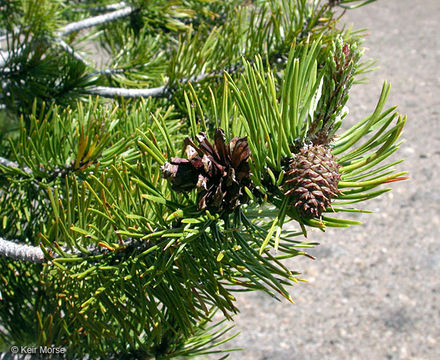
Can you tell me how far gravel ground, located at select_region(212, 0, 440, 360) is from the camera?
2.14 meters

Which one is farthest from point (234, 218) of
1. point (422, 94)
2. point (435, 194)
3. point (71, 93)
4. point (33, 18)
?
point (422, 94)

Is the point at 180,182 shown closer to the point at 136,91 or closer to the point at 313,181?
the point at 313,181

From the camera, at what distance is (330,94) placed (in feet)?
1.28

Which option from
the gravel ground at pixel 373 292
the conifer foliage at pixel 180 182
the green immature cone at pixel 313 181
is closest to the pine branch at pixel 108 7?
the conifer foliage at pixel 180 182

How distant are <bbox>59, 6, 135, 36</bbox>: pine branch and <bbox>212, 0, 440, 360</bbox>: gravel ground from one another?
1.64 meters

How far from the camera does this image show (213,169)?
1.36ft

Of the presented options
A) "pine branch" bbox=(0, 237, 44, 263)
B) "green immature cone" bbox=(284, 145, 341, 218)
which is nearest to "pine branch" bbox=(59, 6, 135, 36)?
"pine branch" bbox=(0, 237, 44, 263)

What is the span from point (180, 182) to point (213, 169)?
3cm

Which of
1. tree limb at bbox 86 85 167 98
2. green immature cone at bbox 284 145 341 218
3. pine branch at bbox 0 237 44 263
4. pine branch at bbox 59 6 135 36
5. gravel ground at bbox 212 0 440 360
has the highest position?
pine branch at bbox 59 6 135 36

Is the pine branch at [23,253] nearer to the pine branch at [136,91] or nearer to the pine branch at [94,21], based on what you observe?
the pine branch at [136,91]

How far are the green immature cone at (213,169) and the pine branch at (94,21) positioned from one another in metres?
0.64

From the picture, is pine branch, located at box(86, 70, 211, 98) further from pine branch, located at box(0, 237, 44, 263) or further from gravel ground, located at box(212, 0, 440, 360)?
gravel ground, located at box(212, 0, 440, 360)

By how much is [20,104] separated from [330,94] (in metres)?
0.60

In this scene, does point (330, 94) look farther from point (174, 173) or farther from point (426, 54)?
point (426, 54)
